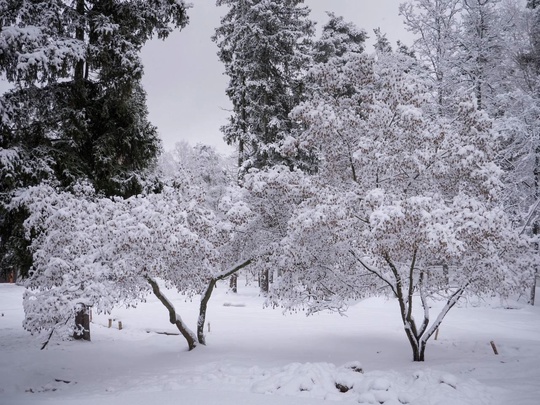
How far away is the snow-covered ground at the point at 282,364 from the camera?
27.3 feet

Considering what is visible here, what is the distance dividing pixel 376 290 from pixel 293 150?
543cm

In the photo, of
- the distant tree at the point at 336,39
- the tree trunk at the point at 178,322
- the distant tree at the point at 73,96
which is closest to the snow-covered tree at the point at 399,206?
the tree trunk at the point at 178,322

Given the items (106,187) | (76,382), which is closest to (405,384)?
(76,382)

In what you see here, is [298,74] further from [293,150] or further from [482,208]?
[482,208]

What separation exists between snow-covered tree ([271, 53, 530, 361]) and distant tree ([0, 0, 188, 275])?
6.80 m

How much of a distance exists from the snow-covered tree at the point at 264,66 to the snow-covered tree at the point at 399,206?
969cm

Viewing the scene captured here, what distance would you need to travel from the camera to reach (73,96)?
1360cm

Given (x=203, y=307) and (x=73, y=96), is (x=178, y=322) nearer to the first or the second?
(x=203, y=307)

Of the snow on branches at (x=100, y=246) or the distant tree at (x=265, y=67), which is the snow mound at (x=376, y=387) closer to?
the snow on branches at (x=100, y=246)

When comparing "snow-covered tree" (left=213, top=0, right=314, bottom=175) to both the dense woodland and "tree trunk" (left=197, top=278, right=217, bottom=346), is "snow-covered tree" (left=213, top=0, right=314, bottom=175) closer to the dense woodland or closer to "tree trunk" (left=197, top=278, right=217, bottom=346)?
the dense woodland

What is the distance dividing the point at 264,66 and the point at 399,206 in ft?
50.2

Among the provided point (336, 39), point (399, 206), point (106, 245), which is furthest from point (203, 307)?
point (336, 39)

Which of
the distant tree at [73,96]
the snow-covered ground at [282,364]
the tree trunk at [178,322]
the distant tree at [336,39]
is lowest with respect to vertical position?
the snow-covered ground at [282,364]

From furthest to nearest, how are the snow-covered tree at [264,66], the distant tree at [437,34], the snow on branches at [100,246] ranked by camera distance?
the snow-covered tree at [264,66] → the distant tree at [437,34] → the snow on branches at [100,246]
